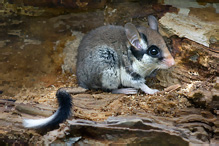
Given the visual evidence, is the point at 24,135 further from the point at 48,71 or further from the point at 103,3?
the point at 103,3

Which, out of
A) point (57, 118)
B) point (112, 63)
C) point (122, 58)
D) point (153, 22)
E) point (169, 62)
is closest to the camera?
point (57, 118)

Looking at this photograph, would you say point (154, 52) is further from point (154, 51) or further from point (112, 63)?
point (112, 63)

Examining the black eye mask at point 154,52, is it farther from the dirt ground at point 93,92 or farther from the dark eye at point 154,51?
the dirt ground at point 93,92

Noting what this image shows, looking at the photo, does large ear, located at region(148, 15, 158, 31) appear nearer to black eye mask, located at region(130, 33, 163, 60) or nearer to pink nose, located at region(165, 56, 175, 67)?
black eye mask, located at region(130, 33, 163, 60)

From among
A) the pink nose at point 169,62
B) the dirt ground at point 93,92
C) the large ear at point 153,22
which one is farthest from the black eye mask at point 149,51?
the dirt ground at point 93,92

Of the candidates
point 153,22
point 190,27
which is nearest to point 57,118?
point 153,22

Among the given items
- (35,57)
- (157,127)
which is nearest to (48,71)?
(35,57)

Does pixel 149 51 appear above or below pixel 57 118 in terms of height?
above
